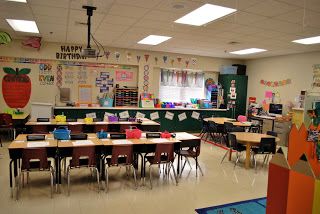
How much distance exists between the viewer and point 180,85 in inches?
409

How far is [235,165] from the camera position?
583 centimetres

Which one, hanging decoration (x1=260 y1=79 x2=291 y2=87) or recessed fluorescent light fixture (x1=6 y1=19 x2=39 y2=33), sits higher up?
recessed fluorescent light fixture (x1=6 y1=19 x2=39 y2=33)

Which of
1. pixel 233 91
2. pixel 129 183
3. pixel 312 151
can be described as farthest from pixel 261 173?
pixel 233 91

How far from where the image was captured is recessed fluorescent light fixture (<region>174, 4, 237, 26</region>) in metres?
4.31

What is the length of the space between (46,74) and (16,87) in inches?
38.5

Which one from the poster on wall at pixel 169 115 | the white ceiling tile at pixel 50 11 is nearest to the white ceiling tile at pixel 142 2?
the white ceiling tile at pixel 50 11

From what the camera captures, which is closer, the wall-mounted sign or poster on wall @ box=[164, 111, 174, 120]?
the wall-mounted sign

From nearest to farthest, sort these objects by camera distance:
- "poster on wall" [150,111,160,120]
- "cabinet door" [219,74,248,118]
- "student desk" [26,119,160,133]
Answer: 1. "student desk" [26,119,160,133]
2. "poster on wall" [150,111,160,120]
3. "cabinet door" [219,74,248,118]

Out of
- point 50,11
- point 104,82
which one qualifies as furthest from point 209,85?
point 50,11

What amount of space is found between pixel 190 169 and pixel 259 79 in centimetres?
619

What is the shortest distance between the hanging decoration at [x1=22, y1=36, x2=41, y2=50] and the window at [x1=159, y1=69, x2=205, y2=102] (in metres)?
4.39

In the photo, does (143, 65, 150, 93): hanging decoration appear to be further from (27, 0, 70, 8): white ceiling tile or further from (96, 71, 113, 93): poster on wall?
(27, 0, 70, 8): white ceiling tile

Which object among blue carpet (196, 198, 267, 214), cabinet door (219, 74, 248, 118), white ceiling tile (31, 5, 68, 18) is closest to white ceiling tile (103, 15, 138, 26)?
white ceiling tile (31, 5, 68, 18)

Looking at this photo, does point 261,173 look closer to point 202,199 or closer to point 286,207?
point 202,199
